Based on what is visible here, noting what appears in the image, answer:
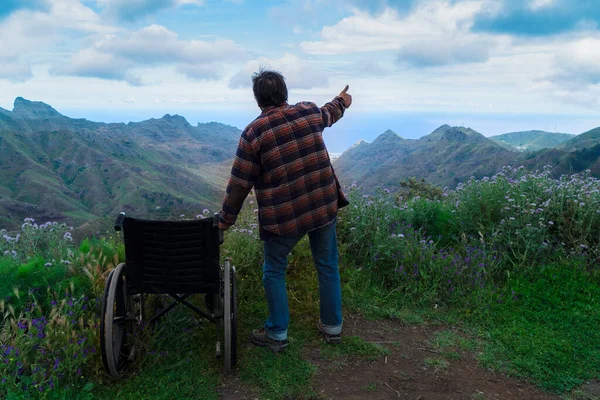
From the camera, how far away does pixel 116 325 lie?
3588 mm

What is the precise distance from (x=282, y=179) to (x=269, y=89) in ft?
2.16

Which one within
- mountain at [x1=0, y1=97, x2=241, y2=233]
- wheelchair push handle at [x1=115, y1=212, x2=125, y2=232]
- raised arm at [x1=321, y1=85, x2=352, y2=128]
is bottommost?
mountain at [x1=0, y1=97, x2=241, y2=233]

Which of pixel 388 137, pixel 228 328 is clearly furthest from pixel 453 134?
pixel 228 328

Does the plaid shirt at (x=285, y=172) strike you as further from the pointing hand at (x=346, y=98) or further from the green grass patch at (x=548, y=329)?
the green grass patch at (x=548, y=329)

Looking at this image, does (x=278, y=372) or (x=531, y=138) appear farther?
(x=531, y=138)

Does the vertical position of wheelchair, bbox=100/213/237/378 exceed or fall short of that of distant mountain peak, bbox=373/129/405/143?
it falls short

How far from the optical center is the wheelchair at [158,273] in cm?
338

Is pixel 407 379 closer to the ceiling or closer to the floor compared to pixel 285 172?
closer to the floor

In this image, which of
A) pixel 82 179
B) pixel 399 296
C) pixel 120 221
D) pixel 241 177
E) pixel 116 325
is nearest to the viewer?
pixel 120 221

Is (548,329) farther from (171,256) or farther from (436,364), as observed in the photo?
(171,256)

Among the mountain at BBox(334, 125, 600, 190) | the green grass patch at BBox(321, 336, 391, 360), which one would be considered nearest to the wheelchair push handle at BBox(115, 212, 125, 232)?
the green grass patch at BBox(321, 336, 391, 360)

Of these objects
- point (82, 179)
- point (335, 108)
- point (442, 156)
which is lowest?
point (82, 179)

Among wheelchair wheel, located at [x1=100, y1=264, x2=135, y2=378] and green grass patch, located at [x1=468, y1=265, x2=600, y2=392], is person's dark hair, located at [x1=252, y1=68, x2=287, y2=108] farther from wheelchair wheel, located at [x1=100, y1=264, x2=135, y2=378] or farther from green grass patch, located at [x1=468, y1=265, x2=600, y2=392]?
green grass patch, located at [x1=468, y1=265, x2=600, y2=392]

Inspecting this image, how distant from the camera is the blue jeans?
3.77 meters
